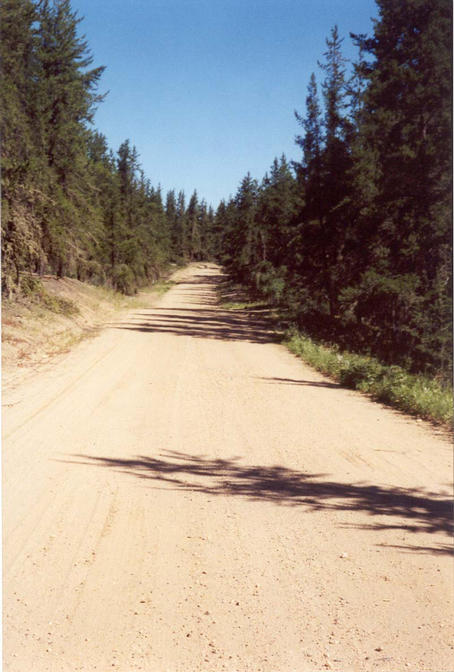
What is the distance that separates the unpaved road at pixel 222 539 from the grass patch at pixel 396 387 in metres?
0.63

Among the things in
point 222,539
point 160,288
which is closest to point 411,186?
point 222,539

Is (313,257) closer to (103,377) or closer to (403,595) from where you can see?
(103,377)

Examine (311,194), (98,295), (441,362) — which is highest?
(311,194)

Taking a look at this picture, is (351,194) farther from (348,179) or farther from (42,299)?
(42,299)

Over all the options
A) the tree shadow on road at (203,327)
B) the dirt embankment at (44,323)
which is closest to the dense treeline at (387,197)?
the tree shadow on road at (203,327)

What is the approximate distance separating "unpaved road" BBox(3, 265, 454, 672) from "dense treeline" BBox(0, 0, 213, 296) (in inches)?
363

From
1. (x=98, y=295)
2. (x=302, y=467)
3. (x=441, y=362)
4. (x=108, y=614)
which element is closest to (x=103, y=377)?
(x=302, y=467)

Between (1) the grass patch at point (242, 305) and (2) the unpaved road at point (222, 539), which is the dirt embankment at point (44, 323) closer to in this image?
(2) the unpaved road at point (222, 539)

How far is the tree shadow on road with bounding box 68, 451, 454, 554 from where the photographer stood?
4.96m

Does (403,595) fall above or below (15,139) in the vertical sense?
below

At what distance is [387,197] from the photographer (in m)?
19.5

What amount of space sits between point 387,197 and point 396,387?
35.9 feet

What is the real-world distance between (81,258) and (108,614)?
24241 mm

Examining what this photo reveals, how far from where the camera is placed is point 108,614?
3365mm
